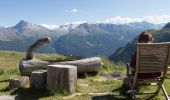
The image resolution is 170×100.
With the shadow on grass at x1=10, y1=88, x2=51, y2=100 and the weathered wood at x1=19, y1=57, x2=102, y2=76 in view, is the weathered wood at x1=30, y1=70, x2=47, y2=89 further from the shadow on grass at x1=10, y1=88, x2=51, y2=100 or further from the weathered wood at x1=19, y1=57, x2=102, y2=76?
the weathered wood at x1=19, y1=57, x2=102, y2=76

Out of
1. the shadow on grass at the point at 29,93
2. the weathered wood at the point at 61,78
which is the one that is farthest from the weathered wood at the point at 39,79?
the weathered wood at the point at 61,78

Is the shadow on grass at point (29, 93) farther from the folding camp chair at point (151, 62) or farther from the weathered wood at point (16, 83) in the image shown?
the folding camp chair at point (151, 62)

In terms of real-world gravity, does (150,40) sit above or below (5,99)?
above

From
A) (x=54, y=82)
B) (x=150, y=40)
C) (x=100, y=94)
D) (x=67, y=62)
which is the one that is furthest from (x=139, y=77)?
(x=67, y=62)

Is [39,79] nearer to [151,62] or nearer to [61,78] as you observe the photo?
[61,78]

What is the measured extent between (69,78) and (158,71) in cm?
310

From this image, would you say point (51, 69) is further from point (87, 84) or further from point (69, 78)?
point (87, 84)

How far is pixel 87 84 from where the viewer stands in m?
15.2

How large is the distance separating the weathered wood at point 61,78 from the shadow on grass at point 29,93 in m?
0.36

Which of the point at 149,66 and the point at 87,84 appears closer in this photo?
the point at 149,66

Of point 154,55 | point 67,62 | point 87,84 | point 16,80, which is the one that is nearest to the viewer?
point 154,55

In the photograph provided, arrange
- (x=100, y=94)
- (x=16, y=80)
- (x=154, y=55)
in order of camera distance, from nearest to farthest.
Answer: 1. (x=154, y=55)
2. (x=100, y=94)
3. (x=16, y=80)

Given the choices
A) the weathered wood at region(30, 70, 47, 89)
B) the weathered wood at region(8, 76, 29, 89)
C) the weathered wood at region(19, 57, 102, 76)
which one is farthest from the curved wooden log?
the weathered wood at region(30, 70, 47, 89)

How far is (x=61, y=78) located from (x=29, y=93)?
1.40 m
